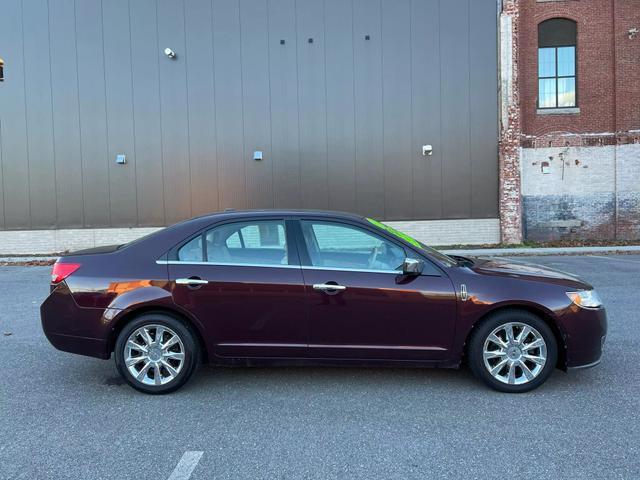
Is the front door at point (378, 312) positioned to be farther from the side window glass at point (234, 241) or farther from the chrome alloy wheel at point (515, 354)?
the side window glass at point (234, 241)

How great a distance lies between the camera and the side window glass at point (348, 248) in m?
4.02

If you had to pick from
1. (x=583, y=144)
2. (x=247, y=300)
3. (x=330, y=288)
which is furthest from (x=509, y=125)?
(x=247, y=300)

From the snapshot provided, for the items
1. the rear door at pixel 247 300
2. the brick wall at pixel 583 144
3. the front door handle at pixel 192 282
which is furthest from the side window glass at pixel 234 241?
the brick wall at pixel 583 144

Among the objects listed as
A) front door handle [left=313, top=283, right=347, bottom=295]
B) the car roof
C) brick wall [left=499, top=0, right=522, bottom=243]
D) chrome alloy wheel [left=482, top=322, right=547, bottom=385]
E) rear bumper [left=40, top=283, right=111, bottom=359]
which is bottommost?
chrome alloy wheel [left=482, top=322, right=547, bottom=385]

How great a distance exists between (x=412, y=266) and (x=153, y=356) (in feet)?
7.70

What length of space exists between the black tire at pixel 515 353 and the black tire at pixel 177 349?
7.87 feet

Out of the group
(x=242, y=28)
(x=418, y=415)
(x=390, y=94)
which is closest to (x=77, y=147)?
(x=242, y=28)

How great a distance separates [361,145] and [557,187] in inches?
283

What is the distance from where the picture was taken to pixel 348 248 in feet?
13.7

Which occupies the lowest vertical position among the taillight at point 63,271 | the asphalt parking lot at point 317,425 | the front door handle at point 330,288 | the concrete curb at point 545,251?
the asphalt parking lot at point 317,425

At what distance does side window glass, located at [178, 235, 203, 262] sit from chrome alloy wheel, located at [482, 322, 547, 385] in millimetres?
2598

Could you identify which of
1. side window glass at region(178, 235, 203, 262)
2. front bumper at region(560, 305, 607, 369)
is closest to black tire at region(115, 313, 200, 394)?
side window glass at region(178, 235, 203, 262)

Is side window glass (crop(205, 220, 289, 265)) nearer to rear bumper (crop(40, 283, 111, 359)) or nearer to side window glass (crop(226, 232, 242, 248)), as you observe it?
side window glass (crop(226, 232, 242, 248))

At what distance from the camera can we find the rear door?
3.93 metres
